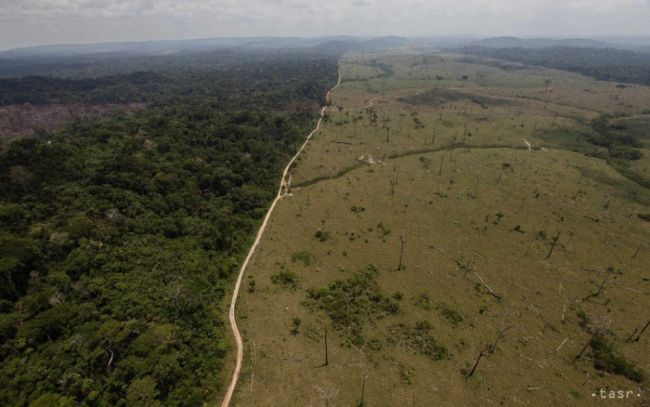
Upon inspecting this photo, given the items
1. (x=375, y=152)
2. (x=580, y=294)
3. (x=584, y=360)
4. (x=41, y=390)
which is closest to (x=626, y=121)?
(x=375, y=152)

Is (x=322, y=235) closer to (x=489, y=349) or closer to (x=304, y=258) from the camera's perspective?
(x=304, y=258)

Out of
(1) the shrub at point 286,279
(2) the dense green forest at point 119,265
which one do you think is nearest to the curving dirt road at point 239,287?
(2) the dense green forest at point 119,265

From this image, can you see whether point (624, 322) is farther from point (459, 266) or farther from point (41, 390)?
point (41, 390)

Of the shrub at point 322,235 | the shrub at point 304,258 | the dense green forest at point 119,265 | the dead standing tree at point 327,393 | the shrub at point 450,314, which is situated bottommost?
the shrub at point 450,314

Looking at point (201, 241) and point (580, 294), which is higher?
point (201, 241)

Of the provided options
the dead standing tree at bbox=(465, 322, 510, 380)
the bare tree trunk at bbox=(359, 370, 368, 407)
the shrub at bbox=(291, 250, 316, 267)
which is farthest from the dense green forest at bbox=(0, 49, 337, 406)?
the dead standing tree at bbox=(465, 322, 510, 380)

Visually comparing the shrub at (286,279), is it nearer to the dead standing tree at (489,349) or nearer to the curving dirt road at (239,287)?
the curving dirt road at (239,287)
